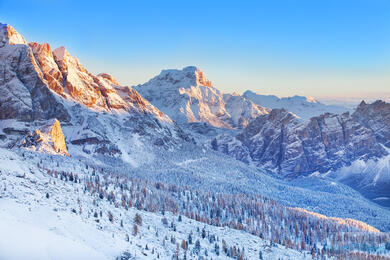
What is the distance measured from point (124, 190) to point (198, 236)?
198 feet

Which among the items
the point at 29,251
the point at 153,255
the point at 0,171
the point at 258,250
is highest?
the point at 0,171

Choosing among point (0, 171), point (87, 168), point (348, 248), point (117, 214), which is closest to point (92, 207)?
point (117, 214)

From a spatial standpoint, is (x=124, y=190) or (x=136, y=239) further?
(x=124, y=190)

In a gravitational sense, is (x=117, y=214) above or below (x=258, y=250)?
above

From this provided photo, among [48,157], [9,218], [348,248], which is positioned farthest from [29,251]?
[348,248]

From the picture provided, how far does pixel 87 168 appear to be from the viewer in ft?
636

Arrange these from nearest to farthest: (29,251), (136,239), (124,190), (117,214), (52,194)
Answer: (29,251), (136,239), (52,194), (117,214), (124,190)

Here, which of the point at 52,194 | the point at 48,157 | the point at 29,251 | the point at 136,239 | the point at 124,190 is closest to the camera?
the point at 29,251

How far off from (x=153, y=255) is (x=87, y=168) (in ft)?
369

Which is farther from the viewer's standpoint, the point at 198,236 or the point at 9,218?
the point at 198,236

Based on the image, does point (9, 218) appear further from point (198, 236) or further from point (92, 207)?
point (198, 236)

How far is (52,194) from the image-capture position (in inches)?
4090

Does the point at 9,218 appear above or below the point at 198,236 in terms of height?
above

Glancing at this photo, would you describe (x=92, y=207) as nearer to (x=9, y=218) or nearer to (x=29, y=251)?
(x=9, y=218)
